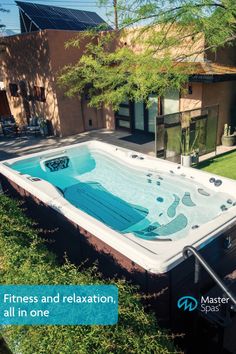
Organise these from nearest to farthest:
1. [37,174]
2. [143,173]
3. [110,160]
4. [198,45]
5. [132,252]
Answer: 1. [132,252]
2. [143,173]
3. [37,174]
4. [110,160]
5. [198,45]

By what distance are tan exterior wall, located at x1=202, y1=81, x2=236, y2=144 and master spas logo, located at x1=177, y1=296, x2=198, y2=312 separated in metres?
8.77

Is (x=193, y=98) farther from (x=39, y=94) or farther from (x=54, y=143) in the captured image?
(x=39, y=94)

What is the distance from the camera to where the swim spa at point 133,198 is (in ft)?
14.9

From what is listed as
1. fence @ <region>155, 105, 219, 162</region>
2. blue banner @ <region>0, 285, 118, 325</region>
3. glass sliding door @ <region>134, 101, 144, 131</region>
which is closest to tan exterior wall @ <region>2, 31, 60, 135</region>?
glass sliding door @ <region>134, 101, 144, 131</region>

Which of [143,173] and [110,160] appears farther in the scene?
[110,160]

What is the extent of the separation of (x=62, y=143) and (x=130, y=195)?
675cm

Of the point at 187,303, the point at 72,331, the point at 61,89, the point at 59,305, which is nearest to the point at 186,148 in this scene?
the point at 187,303

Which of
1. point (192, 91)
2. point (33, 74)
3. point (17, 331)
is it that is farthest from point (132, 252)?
point (33, 74)

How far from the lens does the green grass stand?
9673 millimetres

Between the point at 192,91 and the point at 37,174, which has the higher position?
the point at 192,91

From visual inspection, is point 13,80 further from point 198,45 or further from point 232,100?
point 232,100

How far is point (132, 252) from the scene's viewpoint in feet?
14.0

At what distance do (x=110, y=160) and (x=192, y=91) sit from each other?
179 inches

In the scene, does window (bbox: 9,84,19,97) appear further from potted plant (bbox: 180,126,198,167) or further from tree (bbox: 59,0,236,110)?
potted plant (bbox: 180,126,198,167)
